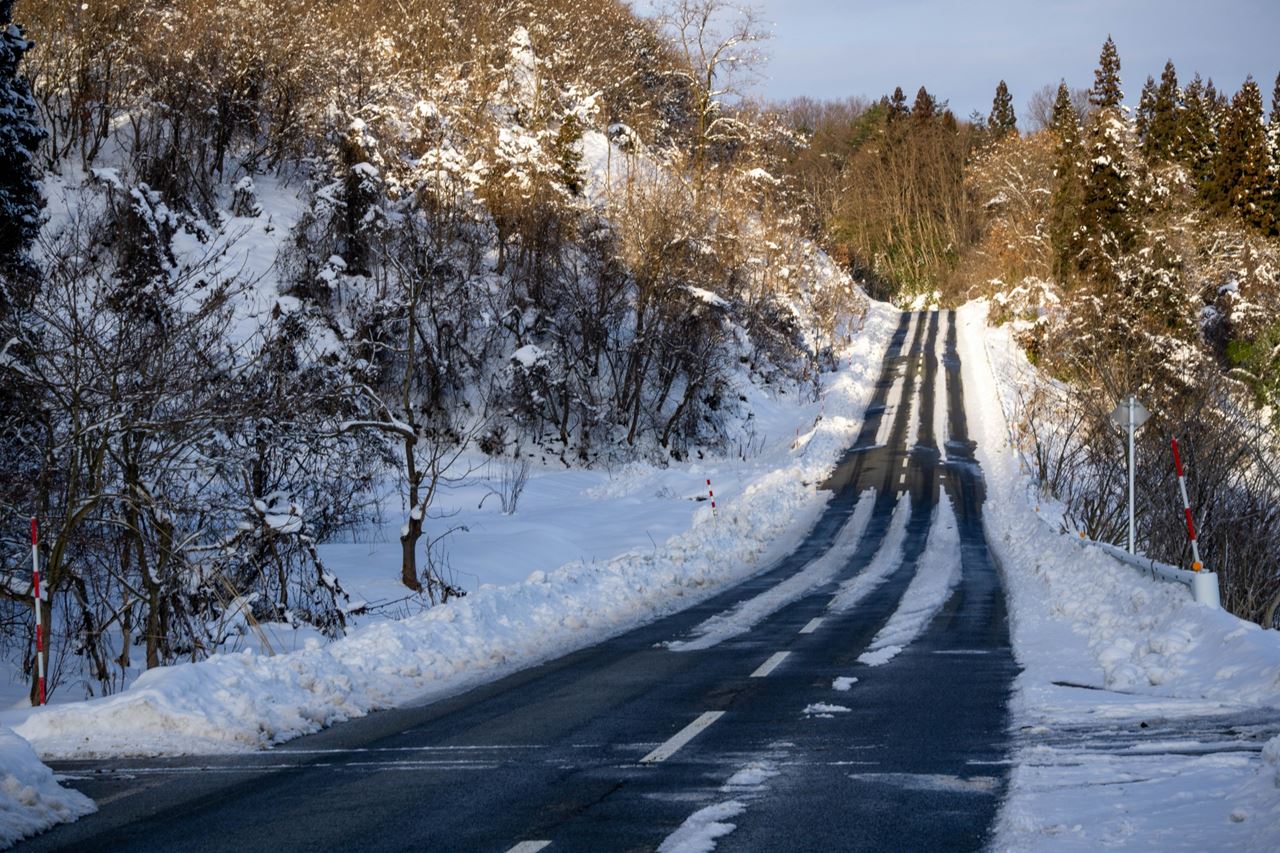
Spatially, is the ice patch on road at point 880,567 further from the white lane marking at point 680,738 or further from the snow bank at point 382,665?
the white lane marking at point 680,738

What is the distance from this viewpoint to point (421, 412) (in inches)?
1638

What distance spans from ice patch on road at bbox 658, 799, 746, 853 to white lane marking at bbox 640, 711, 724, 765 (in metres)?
1.16

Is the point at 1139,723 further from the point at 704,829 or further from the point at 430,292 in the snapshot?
the point at 430,292

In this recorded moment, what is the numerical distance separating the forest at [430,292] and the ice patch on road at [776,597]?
5.01m

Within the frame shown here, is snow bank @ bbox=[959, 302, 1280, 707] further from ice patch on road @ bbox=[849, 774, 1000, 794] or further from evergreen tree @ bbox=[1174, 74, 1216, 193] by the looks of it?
evergreen tree @ bbox=[1174, 74, 1216, 193]

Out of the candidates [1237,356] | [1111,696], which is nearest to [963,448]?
[1237,356]

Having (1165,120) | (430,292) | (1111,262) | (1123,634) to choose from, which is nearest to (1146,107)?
(1165,120)

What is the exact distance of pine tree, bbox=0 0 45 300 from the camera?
2675 cm

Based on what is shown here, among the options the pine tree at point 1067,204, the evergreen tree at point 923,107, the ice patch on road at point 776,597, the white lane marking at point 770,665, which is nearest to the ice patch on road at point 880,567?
the ice patch on road at point 776,597

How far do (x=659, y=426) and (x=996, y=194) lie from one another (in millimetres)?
49983

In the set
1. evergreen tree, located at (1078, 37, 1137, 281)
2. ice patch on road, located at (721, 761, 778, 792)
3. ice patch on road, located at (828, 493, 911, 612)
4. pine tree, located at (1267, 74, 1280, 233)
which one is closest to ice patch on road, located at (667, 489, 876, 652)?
ice patch on road, located at (828, 493, 911, 612)

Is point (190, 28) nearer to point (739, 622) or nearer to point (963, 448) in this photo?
point (963, 448)

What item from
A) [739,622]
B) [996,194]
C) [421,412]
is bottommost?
[739,622]

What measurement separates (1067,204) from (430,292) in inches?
1686
